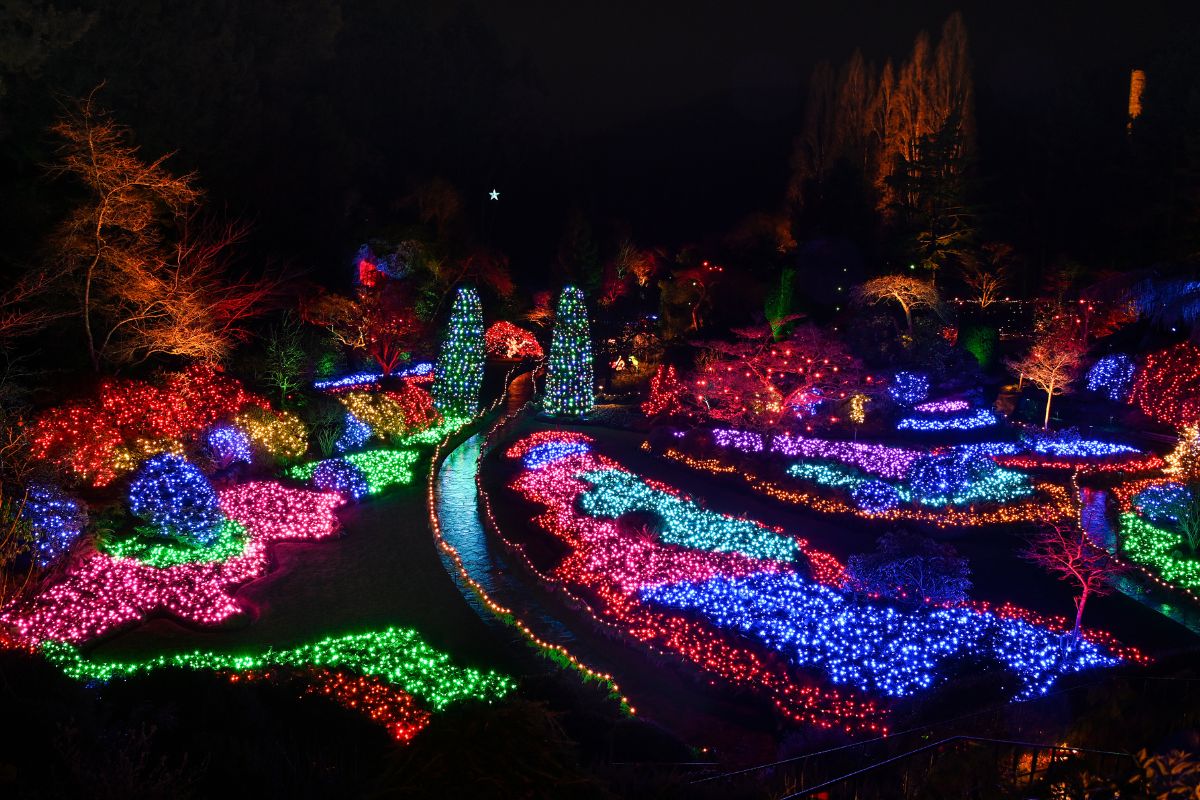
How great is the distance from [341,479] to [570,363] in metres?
8.38

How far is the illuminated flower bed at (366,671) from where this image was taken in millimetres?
7719

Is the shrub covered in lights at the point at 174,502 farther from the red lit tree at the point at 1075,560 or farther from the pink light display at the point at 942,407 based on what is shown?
the pink light display at the point at 942,407

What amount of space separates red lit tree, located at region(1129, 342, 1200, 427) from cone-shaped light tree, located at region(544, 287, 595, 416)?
13.6 m

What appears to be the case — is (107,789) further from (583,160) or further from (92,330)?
(583,160)

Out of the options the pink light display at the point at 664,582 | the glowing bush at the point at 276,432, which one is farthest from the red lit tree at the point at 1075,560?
the glowing bush at the point at 276,432

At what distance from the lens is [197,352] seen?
1459cm

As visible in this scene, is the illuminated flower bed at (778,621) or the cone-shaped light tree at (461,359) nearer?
the illuminated flower bed at (778,621)

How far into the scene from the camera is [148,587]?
10.1 metres

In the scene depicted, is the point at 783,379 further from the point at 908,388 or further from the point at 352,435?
the point at 352,435

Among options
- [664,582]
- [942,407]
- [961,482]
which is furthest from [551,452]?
[942,407]

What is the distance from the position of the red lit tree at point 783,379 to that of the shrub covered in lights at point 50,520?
41.4 ft

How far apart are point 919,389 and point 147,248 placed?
1790 cm

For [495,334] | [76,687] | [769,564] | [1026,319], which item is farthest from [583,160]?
[76,687]

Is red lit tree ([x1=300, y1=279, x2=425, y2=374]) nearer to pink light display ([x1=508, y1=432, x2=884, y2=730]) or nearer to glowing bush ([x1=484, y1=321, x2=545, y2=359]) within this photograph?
glowing bush ([x1=484, y1=321, x2=545, y2=359])
